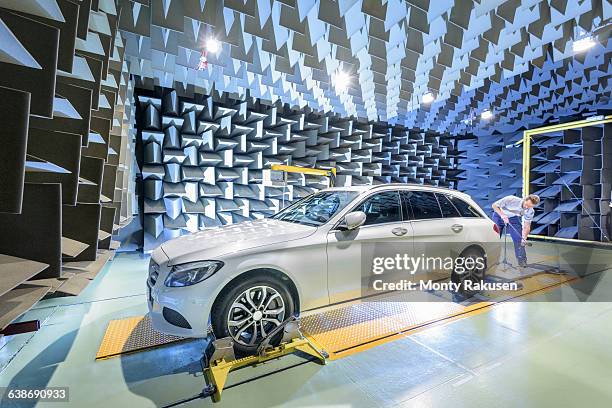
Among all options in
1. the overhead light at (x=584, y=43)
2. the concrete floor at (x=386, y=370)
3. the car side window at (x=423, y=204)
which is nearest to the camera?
the concrete floor at (x=386, y=370)

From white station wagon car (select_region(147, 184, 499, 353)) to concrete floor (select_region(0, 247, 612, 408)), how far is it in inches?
12.8

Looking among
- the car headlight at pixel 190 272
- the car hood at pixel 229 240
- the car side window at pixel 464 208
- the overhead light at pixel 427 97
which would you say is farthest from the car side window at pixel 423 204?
the overhead light at pixel 427 97

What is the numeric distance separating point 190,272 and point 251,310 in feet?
1.66

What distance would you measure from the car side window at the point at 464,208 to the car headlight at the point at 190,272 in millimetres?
2645

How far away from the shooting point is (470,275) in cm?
324

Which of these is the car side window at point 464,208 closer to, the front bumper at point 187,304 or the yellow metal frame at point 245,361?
the yellow metal frame at point 245,361

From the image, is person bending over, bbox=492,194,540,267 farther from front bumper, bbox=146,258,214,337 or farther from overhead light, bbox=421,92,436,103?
front bumper, bbox=146,258,214,337

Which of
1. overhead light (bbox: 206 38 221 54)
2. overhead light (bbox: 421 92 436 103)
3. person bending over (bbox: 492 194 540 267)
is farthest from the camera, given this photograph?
overhead light (bbox: 421 92 436 103)

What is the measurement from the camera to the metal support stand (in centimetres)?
167

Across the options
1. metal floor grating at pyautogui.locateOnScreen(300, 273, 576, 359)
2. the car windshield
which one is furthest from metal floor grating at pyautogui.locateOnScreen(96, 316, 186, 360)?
the car windshield

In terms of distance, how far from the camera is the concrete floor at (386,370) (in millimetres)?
1629

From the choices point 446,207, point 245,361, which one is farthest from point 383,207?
point 245,361

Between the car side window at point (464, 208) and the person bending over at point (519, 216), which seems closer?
the car side window at point (464, 208)

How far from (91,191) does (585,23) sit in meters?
6.39
